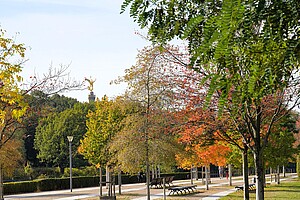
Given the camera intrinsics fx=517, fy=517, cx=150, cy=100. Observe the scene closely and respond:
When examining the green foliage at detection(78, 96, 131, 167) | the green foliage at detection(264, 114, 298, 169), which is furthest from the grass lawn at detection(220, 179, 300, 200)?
the green foliage at detection(78, 96, 131, 167)

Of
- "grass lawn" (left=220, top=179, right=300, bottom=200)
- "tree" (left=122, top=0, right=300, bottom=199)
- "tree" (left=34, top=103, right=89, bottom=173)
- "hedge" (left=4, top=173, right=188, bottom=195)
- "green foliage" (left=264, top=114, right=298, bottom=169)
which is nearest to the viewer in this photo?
"tree" (left=122, top=0, right=300, bottom=199)

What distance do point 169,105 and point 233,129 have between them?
2913 mm

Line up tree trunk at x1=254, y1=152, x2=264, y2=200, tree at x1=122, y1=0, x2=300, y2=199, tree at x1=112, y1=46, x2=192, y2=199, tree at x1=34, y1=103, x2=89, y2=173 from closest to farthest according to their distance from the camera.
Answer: tree at x1=122, y1=0, x2=300, y2=199 → tree trunk at x1=254, y1=152, x2=264, y2=200 → tree at x1=112, y1=46, x2=192, y2=199 → tree at x1=34, y1=103, x2=89, y2=173

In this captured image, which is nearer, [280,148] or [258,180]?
[258,180]

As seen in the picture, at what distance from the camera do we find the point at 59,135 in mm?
62844

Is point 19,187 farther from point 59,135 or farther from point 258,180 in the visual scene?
point 59,135

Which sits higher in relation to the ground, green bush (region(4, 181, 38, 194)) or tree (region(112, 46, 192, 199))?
tree (region(112, 46, 192, 199))

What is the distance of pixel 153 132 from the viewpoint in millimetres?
20141

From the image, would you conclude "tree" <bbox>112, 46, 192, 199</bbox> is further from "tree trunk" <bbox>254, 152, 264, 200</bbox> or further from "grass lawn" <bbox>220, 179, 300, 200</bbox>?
"grass lawn" <bbox>220, 179, 300, 200</bbox>

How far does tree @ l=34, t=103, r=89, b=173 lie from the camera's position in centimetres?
6119

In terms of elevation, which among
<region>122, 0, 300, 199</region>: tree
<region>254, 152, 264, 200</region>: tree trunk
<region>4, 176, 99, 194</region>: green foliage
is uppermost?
<region>122, 0, 300, 199</region>: tree

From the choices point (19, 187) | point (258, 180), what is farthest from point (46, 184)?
point (258, 180)

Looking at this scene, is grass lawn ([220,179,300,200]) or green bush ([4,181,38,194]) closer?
grass lawn ([220,179,300,200])

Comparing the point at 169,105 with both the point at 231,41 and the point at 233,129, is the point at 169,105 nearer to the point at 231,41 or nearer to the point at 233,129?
the point at 233,129
